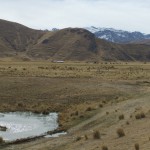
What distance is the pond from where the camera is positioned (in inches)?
1340

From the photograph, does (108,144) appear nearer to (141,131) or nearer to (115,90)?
(141,131)

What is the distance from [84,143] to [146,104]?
16418mm

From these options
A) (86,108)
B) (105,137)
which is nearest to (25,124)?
(86,108)

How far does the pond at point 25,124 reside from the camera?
3404 centimetres

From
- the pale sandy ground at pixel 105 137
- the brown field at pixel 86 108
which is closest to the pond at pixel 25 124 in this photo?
→ the brown field at pixel 86 108

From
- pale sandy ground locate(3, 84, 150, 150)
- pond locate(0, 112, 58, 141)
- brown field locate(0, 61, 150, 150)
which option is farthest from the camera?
pond locate(0, 112, 58, 141)

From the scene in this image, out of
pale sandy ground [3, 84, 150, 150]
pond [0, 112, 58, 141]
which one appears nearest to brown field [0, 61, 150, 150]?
pale sandy ground [3, 84, 150, 150]

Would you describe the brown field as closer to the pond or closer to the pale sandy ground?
the pale sandy ground

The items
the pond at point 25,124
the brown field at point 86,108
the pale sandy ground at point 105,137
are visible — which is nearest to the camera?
the pale sandy ground at point 105,137

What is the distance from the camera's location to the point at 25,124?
3897 centimetres

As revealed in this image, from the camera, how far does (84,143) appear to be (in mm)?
26578

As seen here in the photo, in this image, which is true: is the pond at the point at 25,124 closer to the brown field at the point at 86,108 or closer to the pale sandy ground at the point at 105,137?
the brown field at the point at 86,108

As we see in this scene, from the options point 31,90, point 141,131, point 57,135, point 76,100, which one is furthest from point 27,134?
point 31,90

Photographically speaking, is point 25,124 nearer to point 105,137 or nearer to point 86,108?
point 86,108
